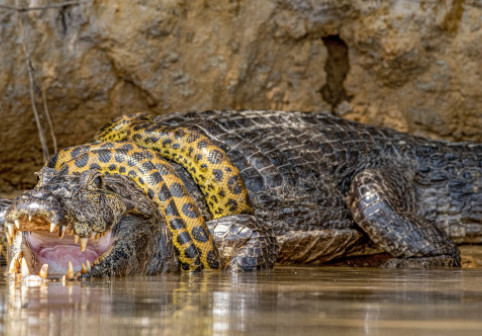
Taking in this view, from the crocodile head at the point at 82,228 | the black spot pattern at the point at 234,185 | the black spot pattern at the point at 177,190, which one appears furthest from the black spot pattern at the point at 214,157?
the crocodile head at the point at 82,228

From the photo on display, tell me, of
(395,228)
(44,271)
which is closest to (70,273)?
(44,271)

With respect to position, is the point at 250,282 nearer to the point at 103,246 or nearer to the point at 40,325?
the point at 103,246

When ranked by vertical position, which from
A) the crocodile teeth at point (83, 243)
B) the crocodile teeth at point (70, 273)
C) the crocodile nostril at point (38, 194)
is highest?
the crocodile nostril at point (38, 194)

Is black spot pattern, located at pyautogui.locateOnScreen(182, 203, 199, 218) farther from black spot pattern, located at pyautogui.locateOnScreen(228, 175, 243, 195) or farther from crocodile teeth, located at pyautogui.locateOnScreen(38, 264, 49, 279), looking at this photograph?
crocodile teeth, located at pyautogui.locateOnScreen(38, 264, 49, 279)

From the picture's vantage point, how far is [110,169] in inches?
205

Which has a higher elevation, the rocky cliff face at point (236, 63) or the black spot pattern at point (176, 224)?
the rocky cliff face at point (236, 63)

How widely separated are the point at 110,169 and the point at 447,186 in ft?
10.1

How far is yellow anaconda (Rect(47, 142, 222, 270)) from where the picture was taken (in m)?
4.94

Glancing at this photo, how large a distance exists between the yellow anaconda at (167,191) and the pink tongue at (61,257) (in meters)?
0.92

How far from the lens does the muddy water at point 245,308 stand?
1.99 m

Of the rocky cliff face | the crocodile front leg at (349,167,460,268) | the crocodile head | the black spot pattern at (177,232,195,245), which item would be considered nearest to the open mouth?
the crocodile head

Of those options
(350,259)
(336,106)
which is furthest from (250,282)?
(336,106)

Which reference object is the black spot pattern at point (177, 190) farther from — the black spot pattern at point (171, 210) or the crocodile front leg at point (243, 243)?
the crocodile front leg at point (243, 243)

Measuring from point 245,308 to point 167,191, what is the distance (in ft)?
8.74
